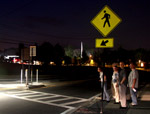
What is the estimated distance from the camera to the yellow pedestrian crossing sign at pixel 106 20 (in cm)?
723

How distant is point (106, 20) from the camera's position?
24.0 feet

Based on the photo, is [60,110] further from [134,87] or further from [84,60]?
[84,60]

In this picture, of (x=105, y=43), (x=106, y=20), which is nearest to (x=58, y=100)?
(x=105, y=43)

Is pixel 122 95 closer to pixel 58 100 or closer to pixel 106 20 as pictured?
pixel 106 20

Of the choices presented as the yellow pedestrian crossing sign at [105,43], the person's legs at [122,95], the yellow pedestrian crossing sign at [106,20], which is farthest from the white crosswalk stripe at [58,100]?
the yellow pedestrian crossing sign at [106,20]

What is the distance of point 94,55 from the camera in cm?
9038

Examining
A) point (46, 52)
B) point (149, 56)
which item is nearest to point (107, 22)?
point (46, 52)

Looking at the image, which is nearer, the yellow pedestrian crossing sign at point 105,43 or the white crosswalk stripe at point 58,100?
the yellow pedestrian crossing sign at point 105,43

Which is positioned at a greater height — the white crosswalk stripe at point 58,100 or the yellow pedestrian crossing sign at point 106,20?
the yellow pedestrian crossing sign at point 106,20

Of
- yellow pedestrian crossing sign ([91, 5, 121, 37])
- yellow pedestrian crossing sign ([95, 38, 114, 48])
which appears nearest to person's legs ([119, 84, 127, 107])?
yellow pedestrian crossing sign ([95, 38, 114, 48])

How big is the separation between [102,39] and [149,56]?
97839 mm

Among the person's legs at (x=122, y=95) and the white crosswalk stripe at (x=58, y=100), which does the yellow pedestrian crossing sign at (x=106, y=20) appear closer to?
the person's legs at (x=122, y=95)

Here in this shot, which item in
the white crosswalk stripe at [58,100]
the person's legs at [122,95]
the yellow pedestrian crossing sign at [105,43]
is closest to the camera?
the yellow pedestrian crossing sign at [105,43]

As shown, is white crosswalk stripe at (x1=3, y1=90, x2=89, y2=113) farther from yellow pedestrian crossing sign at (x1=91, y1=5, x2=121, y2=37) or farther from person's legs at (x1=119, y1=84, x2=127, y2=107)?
yellow pedestrian crossing sign at (x1=91, y1=5, x2=121, y2=37)
